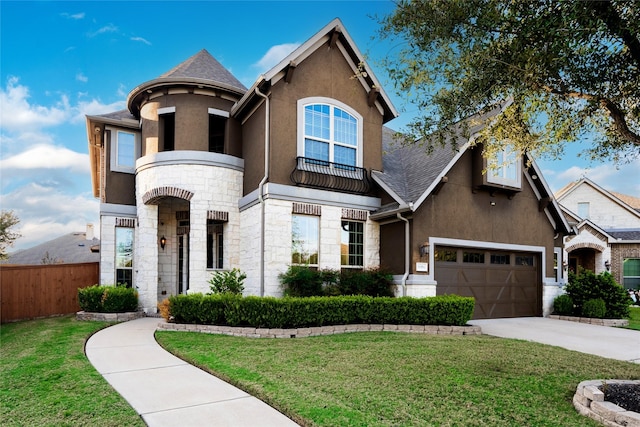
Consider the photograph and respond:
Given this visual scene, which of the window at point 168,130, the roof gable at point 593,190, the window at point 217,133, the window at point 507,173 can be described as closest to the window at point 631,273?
the roof gable at point 593,190

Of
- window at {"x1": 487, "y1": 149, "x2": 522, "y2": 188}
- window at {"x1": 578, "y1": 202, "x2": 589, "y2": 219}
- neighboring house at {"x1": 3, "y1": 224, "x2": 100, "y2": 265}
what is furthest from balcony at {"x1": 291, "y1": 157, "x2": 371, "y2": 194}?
neighboring house at {"x1": 3, "y1": 224, "x2": 100, "y2": 265}

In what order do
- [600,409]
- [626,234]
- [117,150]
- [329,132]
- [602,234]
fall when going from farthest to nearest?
[626,234] → [602,234] → [117,150] → [329,132] → [600,409]

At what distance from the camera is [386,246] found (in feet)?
45.9

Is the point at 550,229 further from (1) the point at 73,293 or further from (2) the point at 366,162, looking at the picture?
(1) the point at 73,293

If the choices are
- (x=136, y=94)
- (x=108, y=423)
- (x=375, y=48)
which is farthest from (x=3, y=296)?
(x=375, y=48)

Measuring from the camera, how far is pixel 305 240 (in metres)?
13.2

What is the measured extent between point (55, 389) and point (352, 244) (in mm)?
9475

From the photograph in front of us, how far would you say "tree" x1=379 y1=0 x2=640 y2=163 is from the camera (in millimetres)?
6367

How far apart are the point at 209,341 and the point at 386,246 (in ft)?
21.8

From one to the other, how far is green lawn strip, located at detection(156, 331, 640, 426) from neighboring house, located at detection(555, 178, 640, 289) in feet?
57.5

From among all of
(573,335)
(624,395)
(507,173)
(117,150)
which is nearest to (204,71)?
(117,150)

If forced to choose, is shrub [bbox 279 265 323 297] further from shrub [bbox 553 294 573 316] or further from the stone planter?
Result: shrub [bbox 553 294 573 316]

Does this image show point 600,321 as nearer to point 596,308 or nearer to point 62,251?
point 596,308

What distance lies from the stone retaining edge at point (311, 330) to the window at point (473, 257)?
3.29 metres
